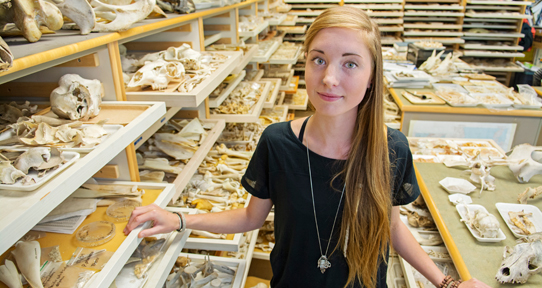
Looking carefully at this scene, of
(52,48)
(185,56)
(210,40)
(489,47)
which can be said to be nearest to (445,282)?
(52,48)

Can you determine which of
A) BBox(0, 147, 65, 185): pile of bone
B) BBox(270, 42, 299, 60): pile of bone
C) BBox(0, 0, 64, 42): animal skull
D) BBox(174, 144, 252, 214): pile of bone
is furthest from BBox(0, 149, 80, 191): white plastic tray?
BBox(270, 42, 299, 60): pile of bone

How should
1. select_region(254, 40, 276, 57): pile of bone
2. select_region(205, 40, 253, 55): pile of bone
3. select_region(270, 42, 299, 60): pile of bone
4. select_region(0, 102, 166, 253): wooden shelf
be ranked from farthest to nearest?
select_region(270, 42, 299, 60): pile of bone
select_region(254, 40, 276, 57): pile of bone
select_region(205, 40, 253, 55): pile of bone
select_region(0, 102, 166, 253): wooden shelf

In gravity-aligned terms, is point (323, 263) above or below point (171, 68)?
below

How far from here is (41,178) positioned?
2.88ft

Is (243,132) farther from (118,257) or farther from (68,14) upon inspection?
(118,257)

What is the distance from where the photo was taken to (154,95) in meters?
1.60

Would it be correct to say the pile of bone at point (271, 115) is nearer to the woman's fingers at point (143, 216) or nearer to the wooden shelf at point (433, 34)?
the woman's fingers at point (143, 216)

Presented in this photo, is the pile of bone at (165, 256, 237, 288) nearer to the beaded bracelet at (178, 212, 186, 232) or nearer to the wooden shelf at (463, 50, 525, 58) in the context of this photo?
the beaded bracelet at (178, 212, 186, 232)

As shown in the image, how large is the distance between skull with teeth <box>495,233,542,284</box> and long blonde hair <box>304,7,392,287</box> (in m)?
0.64

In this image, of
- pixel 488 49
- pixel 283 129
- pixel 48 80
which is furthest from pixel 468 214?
pixel 488 49

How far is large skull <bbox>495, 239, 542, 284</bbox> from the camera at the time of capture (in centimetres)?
152

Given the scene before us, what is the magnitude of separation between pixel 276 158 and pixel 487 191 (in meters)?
1.62

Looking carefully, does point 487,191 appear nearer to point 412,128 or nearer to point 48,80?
point 412,128

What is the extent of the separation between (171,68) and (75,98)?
65 cm
